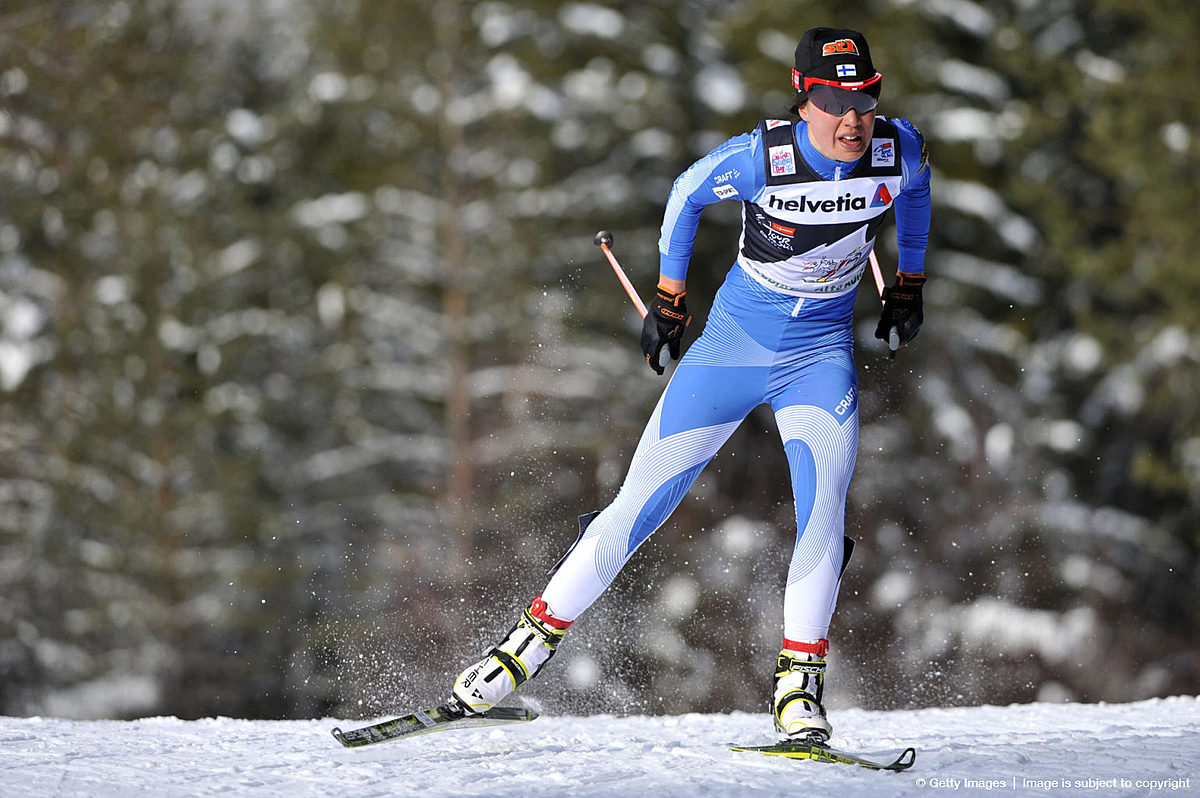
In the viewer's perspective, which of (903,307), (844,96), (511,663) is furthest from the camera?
(903,307)

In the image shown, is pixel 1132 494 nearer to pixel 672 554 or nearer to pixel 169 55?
pixel 672 554

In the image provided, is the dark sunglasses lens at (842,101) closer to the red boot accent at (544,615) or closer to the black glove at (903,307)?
the black glove at (903,307)

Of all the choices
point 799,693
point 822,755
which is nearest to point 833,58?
point 799,693

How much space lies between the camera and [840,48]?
14.0 ft

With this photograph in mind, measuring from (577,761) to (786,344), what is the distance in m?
1.49

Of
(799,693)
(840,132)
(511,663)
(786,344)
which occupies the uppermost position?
(840,132)

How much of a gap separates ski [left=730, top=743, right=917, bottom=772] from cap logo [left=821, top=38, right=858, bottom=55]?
207 cm

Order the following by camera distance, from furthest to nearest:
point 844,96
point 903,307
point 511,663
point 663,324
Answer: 1. point 903,307
2. point 663,324
3. point 511,663
4. point 844,96

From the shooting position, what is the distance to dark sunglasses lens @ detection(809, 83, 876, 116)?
4.17 m

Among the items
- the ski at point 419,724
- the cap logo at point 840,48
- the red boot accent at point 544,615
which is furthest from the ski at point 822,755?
the cap logo at point 840,48

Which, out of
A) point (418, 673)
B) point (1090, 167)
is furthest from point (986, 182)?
point (418, 673)

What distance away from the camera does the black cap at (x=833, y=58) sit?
4202 mm

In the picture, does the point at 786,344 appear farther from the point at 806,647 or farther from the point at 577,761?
the point at 577,761

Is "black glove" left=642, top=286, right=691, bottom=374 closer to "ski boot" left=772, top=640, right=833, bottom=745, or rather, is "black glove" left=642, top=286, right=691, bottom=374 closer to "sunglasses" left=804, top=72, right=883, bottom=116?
"sunglasses" left=804, top=72, right=883, bottom=116
